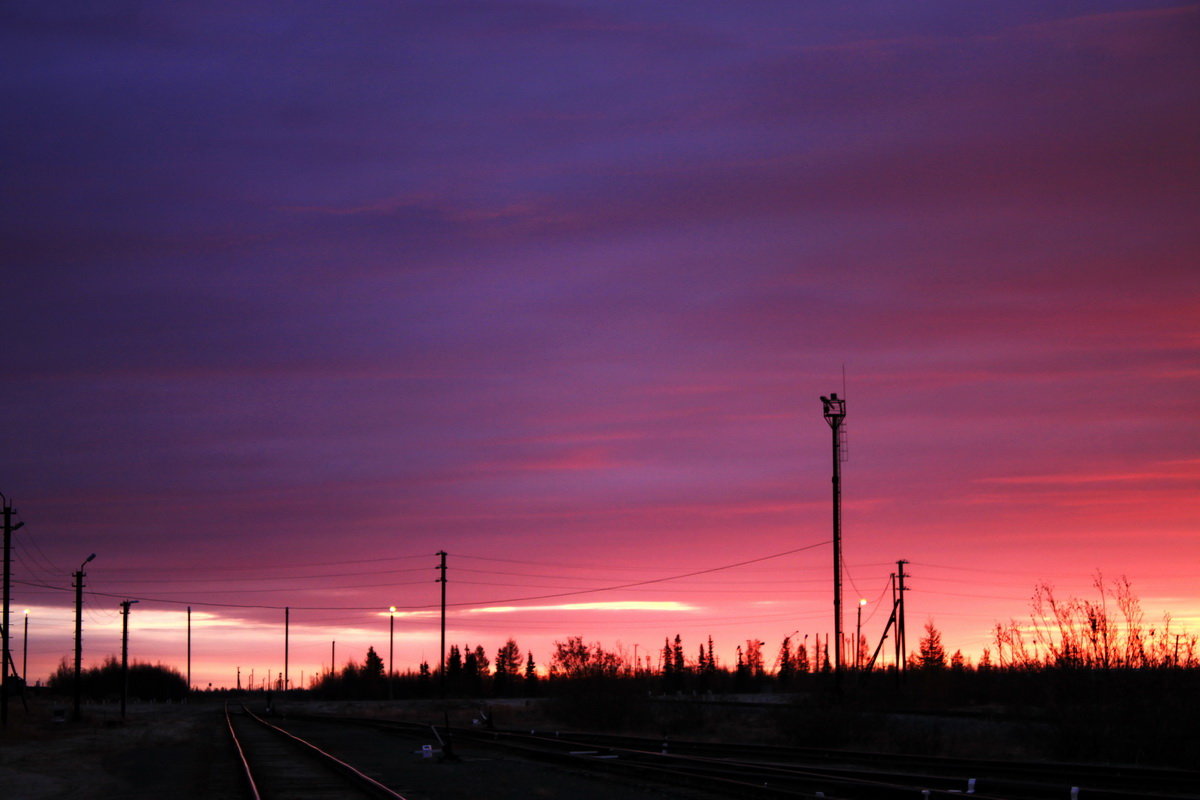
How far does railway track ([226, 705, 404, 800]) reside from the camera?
25.9 m

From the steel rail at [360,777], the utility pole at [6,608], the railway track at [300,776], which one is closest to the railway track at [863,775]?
the steel rail at [360,777]

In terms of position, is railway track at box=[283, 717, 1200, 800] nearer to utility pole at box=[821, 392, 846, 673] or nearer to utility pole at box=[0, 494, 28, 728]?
utility pole at box=[821, 392, 846, 673]

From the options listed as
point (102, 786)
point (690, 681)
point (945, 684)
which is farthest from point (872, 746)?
point (690, 681)

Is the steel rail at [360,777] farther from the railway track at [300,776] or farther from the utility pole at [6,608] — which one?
the utility pole at [6,608]

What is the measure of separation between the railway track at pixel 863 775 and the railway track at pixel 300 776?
6440 mm

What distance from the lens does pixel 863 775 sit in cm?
2762

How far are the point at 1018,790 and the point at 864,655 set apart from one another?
123 meters

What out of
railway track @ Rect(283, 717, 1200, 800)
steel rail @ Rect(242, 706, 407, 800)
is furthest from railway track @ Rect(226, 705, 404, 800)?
railway track @ Rect(283, 717, 1200, 800)

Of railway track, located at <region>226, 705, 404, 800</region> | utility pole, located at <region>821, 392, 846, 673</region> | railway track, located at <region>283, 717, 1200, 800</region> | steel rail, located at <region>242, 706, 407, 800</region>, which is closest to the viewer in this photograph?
railway track, located at <region>283, 717, 1200, 800</region>

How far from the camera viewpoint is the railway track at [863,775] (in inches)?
918

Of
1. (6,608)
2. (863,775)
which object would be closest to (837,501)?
(863,775)

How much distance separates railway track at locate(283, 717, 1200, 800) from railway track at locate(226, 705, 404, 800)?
6.44 metres

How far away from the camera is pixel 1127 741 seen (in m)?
33.8

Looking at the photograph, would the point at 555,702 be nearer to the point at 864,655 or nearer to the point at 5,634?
the point at 5,634
